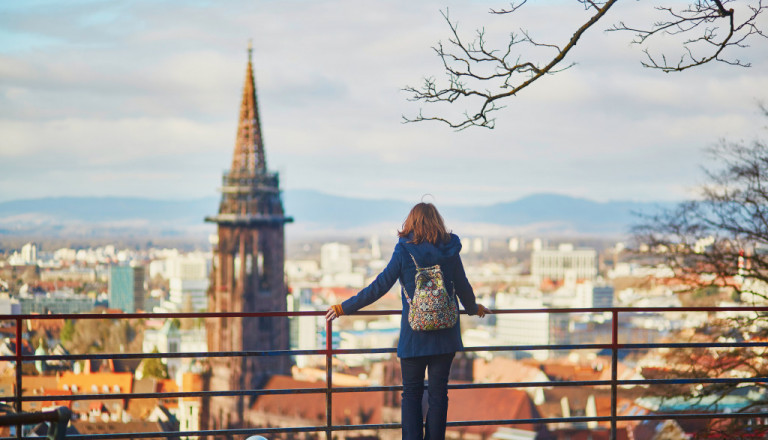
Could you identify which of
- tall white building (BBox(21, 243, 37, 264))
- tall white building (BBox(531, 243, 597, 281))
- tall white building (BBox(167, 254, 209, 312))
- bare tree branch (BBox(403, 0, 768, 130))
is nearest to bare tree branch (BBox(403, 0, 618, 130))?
bare tree branch (BBox(403, 0, 768, 130))

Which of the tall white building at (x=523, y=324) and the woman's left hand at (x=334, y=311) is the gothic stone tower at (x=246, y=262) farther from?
the tall white building at (x=523, y=324)

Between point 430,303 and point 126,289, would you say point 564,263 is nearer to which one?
point 126,289

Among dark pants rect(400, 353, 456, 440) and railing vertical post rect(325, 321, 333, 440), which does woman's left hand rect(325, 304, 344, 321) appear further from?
dark pants rect(400, 353, 456, 440)

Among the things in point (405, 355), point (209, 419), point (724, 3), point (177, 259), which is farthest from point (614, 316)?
point (177, 259)

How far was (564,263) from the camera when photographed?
188 m

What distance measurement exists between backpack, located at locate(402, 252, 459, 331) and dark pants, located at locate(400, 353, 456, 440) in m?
0.20

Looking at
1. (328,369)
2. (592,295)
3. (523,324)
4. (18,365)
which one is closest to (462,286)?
(328,369)

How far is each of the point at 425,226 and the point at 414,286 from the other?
31cm

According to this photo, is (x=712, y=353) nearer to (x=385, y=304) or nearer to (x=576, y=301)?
(x=385, y=304)

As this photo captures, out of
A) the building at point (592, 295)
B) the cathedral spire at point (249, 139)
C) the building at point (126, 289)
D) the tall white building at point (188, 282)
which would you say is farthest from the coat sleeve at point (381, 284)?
the building at point (592, 295)

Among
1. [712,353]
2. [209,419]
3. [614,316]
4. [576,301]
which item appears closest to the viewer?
[614,316]

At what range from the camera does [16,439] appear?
4562 mm

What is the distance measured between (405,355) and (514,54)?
11.8 feet

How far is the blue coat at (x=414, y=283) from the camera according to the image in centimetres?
436
